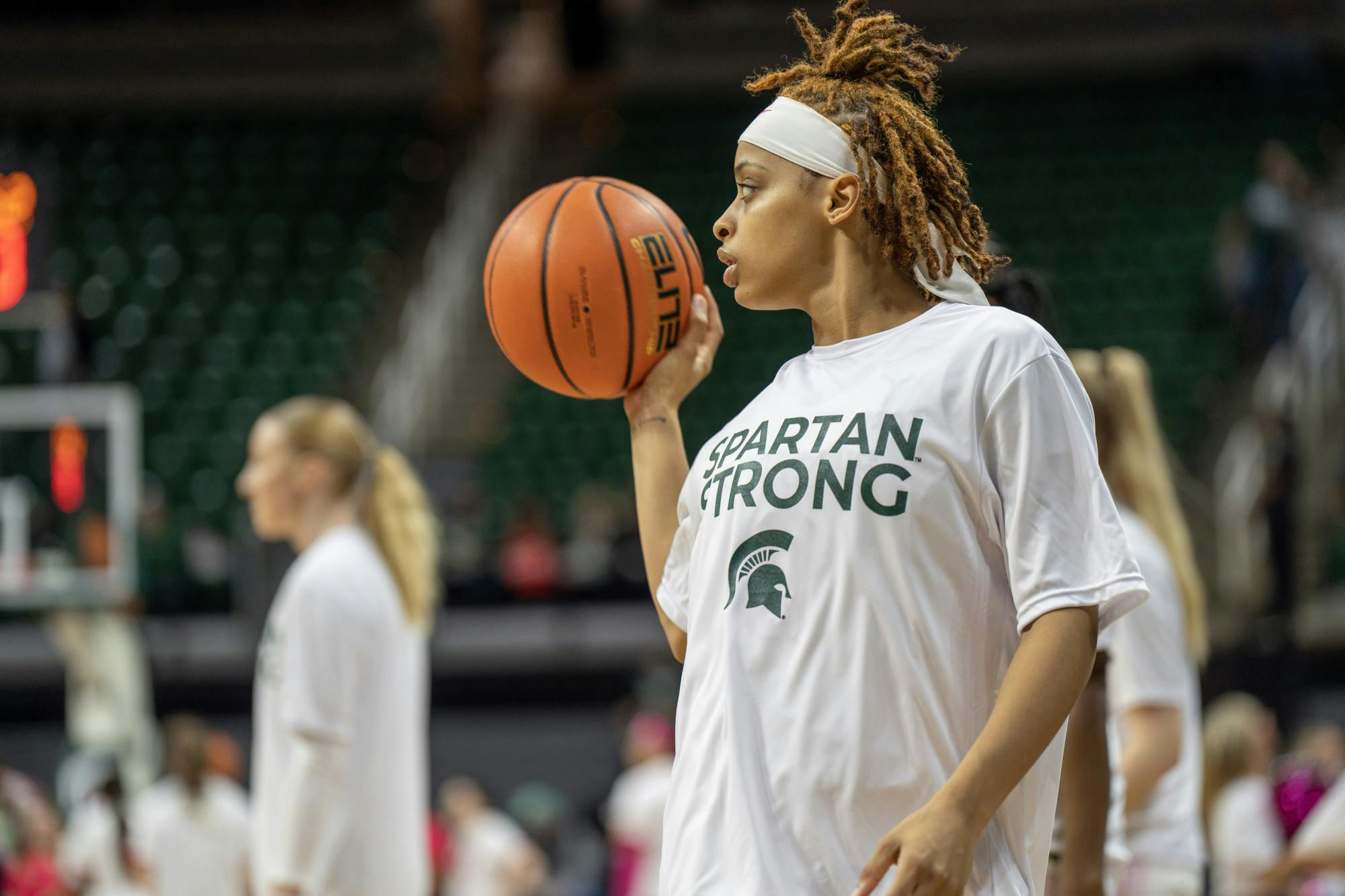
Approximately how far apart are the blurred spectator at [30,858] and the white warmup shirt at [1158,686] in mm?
4936

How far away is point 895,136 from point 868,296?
0.67 ft

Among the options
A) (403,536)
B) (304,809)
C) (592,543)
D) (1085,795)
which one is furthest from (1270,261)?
(1085,795)

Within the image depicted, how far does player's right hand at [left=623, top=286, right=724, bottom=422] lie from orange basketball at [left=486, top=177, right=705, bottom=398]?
0.02 metres

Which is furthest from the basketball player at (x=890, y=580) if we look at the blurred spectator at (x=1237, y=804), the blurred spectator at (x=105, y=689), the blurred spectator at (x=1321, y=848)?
the blurred spectator at (x=105, y=689)

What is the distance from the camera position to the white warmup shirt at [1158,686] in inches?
125

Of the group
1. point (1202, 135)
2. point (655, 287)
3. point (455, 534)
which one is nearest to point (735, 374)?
point (455, 534)

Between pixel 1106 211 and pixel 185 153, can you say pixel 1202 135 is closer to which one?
pixel 1106 211

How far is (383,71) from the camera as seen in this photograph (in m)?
17.0

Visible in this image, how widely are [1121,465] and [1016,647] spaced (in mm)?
1500

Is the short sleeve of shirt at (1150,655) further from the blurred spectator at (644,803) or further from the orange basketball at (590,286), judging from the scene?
the blurred spectator at (644,803)

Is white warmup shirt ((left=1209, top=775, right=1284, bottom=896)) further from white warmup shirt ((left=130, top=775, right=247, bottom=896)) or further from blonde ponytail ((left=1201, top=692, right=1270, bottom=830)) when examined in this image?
white warmup shirt ((left=130, top=775, right=247, bottom=896))

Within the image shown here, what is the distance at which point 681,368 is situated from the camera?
2.56 meters

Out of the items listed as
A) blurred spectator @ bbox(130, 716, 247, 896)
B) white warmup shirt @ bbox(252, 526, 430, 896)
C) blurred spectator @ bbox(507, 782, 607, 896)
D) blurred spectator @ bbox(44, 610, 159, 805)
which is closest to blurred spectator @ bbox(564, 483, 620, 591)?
blurred spectator @ bbox(507, 782, 607, 896)

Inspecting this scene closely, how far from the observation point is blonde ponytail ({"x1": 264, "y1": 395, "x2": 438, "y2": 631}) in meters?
4.05
